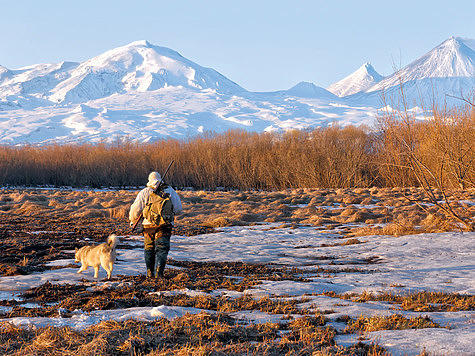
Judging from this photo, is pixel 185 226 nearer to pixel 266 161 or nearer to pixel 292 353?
pixel 292 353

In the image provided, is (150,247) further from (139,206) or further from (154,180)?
(154,180)

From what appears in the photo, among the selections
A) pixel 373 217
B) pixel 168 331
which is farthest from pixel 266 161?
pixel 168 331

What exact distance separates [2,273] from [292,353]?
21.5 ft

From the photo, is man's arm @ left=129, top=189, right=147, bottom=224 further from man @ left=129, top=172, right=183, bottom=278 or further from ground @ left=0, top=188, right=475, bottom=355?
ground @ left=0, top=188, right=475, bottom=355

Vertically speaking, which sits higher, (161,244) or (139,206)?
(139,206)

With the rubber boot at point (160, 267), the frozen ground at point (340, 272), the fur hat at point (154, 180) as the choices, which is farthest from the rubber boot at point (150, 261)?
the fur hat at point (154, 180)

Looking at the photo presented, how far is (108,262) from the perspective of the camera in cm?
834

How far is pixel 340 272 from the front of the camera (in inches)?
376

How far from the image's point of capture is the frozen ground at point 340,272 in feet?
16.8

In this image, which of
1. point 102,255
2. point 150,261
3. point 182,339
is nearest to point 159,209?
point 150,261

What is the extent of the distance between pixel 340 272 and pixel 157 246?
358cm

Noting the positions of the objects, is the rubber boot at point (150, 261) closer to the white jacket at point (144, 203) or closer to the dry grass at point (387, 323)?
the white jacket at point (144, 203)

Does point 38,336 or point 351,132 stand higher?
point 351,132

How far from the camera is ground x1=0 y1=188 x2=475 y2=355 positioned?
4824 millimetres
